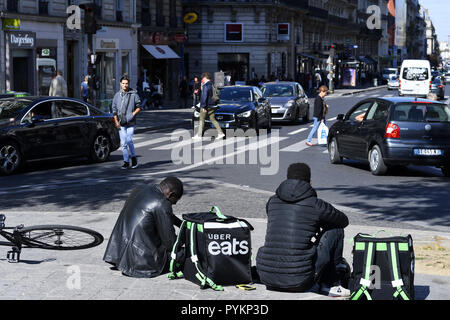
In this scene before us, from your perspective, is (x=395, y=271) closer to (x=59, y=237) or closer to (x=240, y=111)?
(x=59, y=237)

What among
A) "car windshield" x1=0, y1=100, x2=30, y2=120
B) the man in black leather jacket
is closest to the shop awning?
A: "car windshield" x1=0, y1=100, x2=30, y2=120

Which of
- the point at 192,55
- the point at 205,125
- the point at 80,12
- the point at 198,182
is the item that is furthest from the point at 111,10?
the point at 198,182

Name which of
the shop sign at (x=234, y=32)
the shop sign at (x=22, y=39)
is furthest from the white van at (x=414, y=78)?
the shop sign at (x=22, y=39)

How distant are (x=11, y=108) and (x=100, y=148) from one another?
7.40 feet

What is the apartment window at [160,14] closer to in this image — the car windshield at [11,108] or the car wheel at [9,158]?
the car windshield at [11,108]

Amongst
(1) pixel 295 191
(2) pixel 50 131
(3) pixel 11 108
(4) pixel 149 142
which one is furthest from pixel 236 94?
(1) pixel 295 191

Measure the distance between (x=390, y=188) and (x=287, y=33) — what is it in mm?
56422

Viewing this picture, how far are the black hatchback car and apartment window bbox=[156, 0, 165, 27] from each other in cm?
A: 3424

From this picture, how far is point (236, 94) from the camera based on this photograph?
26500 millimetres

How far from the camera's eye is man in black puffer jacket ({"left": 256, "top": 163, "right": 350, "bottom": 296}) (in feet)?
22.6

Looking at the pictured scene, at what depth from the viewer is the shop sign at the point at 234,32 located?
2640 inches

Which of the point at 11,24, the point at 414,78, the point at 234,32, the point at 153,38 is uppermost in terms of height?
the point at 234,32

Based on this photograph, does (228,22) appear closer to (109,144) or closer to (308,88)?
(308,88)
